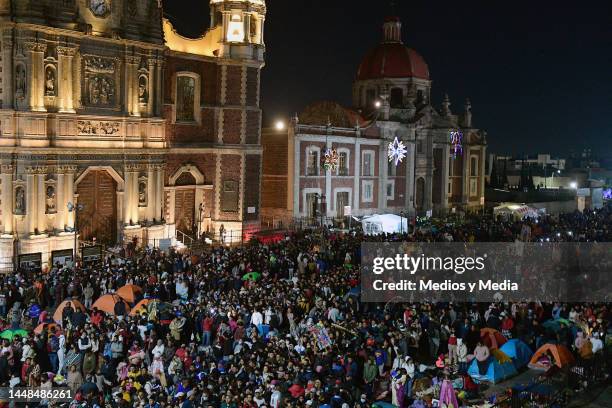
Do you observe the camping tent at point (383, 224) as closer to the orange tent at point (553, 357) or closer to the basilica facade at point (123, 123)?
Result: the basilica facade at point (123, 123)

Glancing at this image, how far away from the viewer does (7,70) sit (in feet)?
102

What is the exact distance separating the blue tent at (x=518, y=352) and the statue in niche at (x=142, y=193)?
75.7 feet

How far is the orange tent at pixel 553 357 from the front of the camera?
56.1ft

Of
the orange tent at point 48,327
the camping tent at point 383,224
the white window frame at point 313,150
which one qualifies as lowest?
the orange tent at point 48,327

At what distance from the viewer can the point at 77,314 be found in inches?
752

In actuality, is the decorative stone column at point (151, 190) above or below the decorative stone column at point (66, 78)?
below

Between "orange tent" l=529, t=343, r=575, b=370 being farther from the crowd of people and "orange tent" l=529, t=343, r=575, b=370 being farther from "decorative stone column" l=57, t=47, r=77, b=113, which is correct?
"decorative stone column" l=57, t=47, r=77, b=113

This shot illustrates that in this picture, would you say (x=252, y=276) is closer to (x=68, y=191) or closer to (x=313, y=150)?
(x=68, y=191)

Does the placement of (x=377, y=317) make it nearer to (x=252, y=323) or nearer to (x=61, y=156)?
(x=252, y=323)

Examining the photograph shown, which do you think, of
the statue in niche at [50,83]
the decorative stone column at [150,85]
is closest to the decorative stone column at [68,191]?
the statue in niche at [50,83]

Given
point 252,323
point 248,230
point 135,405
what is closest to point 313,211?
point 248,230

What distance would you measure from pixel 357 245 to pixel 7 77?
16.7 metres

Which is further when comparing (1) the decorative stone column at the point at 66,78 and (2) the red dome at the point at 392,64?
(2) the red dome at the point at 392,64

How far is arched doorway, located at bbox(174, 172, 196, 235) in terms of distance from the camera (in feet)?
131
